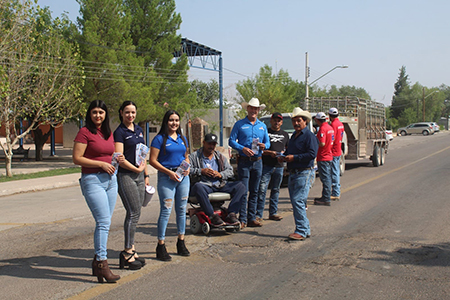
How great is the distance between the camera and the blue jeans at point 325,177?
10016mm

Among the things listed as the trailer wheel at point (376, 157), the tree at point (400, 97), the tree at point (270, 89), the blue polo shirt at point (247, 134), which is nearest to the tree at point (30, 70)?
the blue polo shirt at point (247, 134)

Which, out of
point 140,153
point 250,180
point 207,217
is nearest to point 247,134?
point 250,180

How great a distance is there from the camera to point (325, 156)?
10.2 meters

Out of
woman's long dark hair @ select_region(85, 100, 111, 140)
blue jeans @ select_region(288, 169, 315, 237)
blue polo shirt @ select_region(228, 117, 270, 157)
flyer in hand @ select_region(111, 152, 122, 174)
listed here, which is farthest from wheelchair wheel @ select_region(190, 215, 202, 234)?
woman's long dark hair @ select_region(85, 100, 111, 140)

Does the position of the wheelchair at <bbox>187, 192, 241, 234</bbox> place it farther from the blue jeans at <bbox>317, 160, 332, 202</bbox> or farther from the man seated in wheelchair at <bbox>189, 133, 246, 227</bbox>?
the blue jeans at <bbox>317, 160, 332, 202</bbox>

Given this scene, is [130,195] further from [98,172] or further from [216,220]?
[216,220]

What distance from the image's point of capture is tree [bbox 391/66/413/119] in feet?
357

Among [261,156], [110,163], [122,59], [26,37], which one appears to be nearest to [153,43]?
[122,59]

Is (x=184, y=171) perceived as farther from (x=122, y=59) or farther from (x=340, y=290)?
(x=122, y=59)

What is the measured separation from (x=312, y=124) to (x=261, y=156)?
24.7 ft

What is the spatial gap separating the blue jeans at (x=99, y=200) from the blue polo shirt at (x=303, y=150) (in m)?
3.15

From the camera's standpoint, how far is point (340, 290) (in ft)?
15.4

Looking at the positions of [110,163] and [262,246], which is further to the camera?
[262,246]

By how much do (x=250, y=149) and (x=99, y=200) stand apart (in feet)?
10.5
